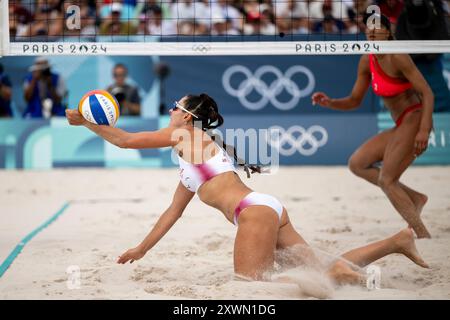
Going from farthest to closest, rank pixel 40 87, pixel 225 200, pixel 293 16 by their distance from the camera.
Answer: pixel 293 16 < pixel 40 87 < pixel 225 200

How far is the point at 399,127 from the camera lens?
633cm

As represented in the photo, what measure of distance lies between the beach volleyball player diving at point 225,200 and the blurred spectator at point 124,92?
6508 millimetres

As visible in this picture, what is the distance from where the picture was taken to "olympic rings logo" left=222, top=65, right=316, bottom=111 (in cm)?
1118

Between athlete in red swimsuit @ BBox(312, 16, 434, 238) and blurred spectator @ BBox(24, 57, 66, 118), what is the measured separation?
19.2 feet

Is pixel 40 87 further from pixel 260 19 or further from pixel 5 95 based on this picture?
pixel 260 19

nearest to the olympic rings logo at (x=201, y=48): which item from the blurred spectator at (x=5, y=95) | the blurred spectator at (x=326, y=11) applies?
the blurred spectator at (x=326, y=11)

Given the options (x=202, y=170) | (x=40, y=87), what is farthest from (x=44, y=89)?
(x=202, y=170)

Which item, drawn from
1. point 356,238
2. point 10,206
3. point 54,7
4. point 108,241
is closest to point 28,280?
point 108,241

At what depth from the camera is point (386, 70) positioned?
20.5ft

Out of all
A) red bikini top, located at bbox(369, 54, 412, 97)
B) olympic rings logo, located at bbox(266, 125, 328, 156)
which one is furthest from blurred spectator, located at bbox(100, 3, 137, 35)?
red bikini top, located at bbox(369, 54, 412, 97)

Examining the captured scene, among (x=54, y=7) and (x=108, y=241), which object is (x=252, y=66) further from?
(x=108, y=241)

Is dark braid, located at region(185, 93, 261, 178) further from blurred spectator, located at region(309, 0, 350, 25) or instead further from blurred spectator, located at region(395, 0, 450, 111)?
blurred spectator, located at region(309, 0, 350, 25)

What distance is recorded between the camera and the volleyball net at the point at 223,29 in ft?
18.8

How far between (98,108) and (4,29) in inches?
61.9
